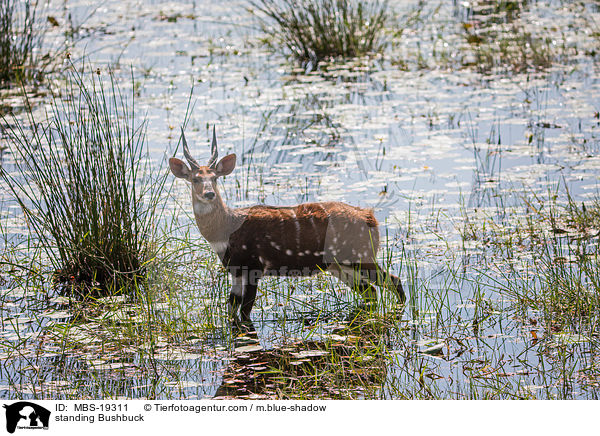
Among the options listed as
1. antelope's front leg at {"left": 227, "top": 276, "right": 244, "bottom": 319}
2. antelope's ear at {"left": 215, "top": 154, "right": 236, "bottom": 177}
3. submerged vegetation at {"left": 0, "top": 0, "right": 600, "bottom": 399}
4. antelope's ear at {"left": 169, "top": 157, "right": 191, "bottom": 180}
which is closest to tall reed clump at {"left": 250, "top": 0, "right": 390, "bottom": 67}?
submerged vegetation at {"left": 0, "top": 0, "right": 600, "bottom": 399}

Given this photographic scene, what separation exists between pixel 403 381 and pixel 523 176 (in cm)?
343

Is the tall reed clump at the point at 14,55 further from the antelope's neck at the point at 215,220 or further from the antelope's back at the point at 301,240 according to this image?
the antelope's back at the point at 301,240

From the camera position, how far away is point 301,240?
5.70 metres

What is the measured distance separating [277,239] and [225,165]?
0.56 meters

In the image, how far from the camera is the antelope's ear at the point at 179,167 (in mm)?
5609

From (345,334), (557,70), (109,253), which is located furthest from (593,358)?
(557,70)

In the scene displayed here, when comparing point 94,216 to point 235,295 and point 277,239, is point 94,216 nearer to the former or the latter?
point 235,295

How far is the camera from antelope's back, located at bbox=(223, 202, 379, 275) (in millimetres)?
5691

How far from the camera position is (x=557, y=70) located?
10906 mm

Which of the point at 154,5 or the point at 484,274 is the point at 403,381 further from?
the point at 154,5

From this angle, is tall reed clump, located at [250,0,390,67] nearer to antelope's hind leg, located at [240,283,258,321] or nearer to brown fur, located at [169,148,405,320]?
brown fur, located at [169,148,405,320]
